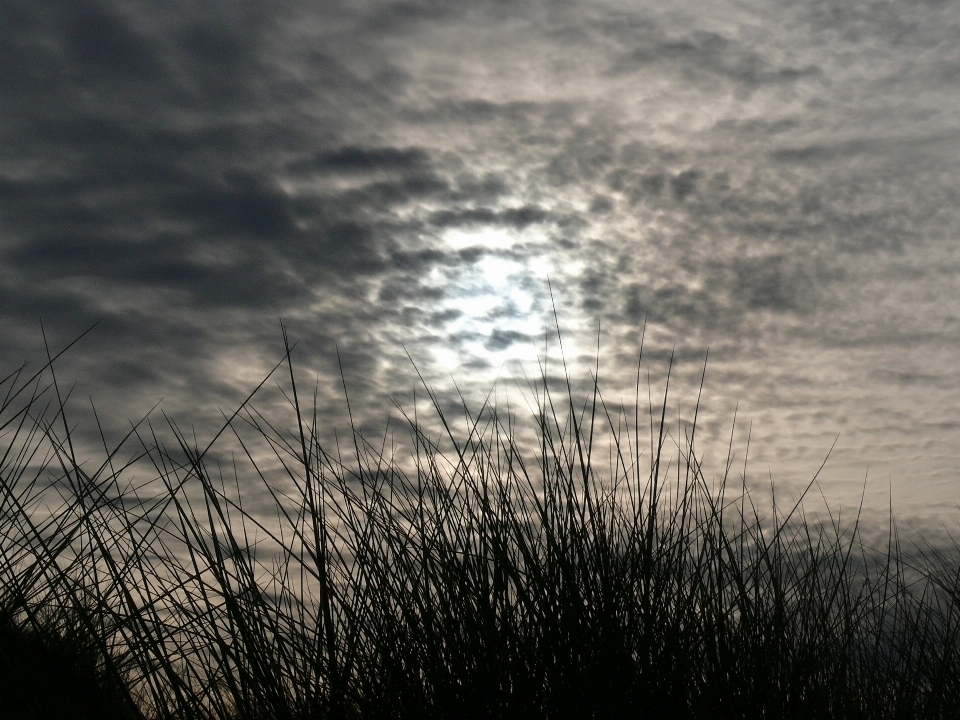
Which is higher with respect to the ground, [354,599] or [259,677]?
[354,599]

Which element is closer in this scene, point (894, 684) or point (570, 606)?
point (570, 606)

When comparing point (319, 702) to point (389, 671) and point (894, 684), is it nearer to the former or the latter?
point (389, 671)

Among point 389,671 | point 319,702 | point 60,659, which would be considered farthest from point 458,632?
point 60,659

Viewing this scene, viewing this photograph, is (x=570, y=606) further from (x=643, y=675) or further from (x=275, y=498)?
(x=275, y=498)

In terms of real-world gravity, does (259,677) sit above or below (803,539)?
below

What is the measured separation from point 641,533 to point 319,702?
1.03 meters

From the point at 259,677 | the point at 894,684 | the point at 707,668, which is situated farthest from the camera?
the point at 894,684

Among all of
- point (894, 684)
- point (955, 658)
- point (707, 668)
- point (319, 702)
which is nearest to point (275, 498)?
point (319, 702)

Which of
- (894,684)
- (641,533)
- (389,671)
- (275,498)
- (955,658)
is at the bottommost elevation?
(389,671)

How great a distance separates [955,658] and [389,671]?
314 cm

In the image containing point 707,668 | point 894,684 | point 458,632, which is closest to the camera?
point 458,632

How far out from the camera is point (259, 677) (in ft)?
6.04

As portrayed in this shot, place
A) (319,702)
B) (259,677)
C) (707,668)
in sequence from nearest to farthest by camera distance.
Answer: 1. (259,677)
2. (319,702)
3. (707,668)

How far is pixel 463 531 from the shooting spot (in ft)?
7.80
